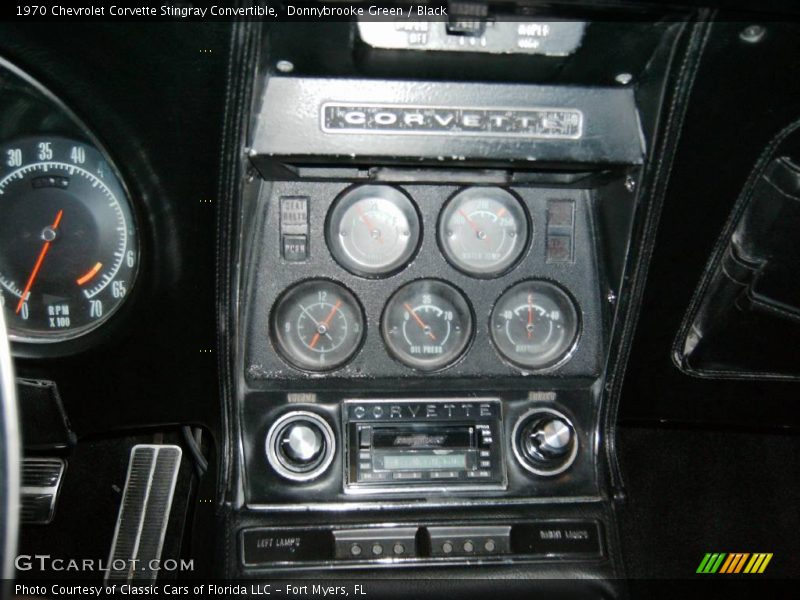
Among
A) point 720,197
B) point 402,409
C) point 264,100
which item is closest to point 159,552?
point 402,409

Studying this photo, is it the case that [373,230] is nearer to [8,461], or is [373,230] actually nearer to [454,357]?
[454,357]

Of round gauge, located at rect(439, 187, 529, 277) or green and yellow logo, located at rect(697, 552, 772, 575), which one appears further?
green and yellow logo, located at rect(697, 552, 772, 575)

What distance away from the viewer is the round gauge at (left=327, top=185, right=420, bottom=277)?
212 centimetres

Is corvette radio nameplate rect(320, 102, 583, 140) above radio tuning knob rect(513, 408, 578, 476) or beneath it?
above

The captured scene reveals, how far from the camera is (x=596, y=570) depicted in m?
2.06

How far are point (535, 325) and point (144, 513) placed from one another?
4.16 ft

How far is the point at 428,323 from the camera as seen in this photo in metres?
2.17

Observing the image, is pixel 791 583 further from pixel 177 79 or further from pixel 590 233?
pixel 177 79

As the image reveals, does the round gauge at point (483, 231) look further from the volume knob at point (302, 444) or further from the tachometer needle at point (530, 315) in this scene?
the volume knob at point (302, 444)

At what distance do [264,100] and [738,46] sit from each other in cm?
105

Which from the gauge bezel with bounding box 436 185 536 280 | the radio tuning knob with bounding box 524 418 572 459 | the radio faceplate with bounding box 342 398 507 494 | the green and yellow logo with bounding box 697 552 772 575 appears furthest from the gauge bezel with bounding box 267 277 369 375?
the green and yellow logo with bounding box 697 552 772 575

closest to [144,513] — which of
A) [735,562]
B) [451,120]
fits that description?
[451,120]

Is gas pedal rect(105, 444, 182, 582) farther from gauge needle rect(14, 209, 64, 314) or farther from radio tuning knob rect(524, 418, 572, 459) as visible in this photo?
radio tuning knob rect(524, 418, 572, 459)

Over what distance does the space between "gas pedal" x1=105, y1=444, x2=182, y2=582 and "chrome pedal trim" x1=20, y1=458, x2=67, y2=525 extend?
20cm
